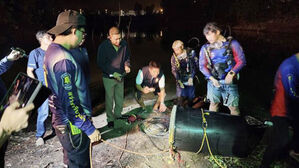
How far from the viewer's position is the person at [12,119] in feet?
5.37

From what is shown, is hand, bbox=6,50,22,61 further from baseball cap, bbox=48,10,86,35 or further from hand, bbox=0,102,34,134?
hand, bbox=0,102,34,134

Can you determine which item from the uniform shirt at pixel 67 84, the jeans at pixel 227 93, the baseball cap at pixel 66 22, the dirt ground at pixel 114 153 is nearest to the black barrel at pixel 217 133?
the dirt ground at pixel 114 153

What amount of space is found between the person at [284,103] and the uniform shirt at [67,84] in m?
2.50

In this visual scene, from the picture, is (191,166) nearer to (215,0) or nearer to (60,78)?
(60,78)

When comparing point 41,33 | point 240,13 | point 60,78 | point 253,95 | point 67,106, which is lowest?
point 253,95

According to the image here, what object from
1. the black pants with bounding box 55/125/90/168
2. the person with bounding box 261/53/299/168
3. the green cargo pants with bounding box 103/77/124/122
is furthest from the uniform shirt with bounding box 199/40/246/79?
the black pants with bounding box 55/125/90/168

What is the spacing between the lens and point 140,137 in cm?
450

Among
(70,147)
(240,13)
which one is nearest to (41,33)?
(70,147)

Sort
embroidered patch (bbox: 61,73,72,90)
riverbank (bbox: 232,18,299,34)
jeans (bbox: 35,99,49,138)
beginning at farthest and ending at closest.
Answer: riverbank (bbox: 232,18,299,34) < jeans (bbox: 35,99,49,138) < embroidered patch (bbox: 61,73,72,90)

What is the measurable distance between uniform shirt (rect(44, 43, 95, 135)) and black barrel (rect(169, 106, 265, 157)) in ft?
5.30

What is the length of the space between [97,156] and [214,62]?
297cm

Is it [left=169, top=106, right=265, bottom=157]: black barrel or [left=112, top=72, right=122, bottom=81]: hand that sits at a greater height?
[left=112, top=72, right=122, bottom=81]: hand

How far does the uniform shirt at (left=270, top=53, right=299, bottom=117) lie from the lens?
2.65 meters

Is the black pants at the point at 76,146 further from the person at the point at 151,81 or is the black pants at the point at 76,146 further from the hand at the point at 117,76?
the person at the point at 151,81
